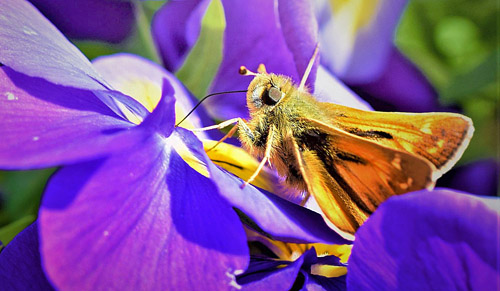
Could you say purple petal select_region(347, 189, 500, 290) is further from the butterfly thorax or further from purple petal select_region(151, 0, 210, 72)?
purple petal select_region(151, 0, 210, 72)

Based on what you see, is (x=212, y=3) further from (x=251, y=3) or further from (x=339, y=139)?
(x=339, y=139)

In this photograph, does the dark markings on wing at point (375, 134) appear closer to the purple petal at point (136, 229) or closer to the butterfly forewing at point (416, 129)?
the butterfly forewing at point (416, 129)

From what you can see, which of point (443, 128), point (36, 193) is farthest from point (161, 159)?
point (36, 193)

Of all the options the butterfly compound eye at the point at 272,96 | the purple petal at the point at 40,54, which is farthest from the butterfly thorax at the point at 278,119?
the purple petal at the point at 40,54

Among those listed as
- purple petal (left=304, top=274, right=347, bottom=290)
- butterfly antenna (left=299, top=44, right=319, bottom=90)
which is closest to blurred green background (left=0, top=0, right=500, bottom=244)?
butterfly antenna (left=299, top=44, right=319, bottom=90)

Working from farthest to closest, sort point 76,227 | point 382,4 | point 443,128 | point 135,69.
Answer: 1. point 382,4
2. point 135,69
3. point 443,128
4. point 76,227

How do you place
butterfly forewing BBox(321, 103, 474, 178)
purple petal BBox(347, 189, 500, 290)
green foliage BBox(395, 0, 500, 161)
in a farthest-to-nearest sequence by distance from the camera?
green foliage BBox(395, 0, 500, 161)
butterfly forewing BBox(321, 103, 474, 178)
purple petal BBox(347, 189, 500, 290)
